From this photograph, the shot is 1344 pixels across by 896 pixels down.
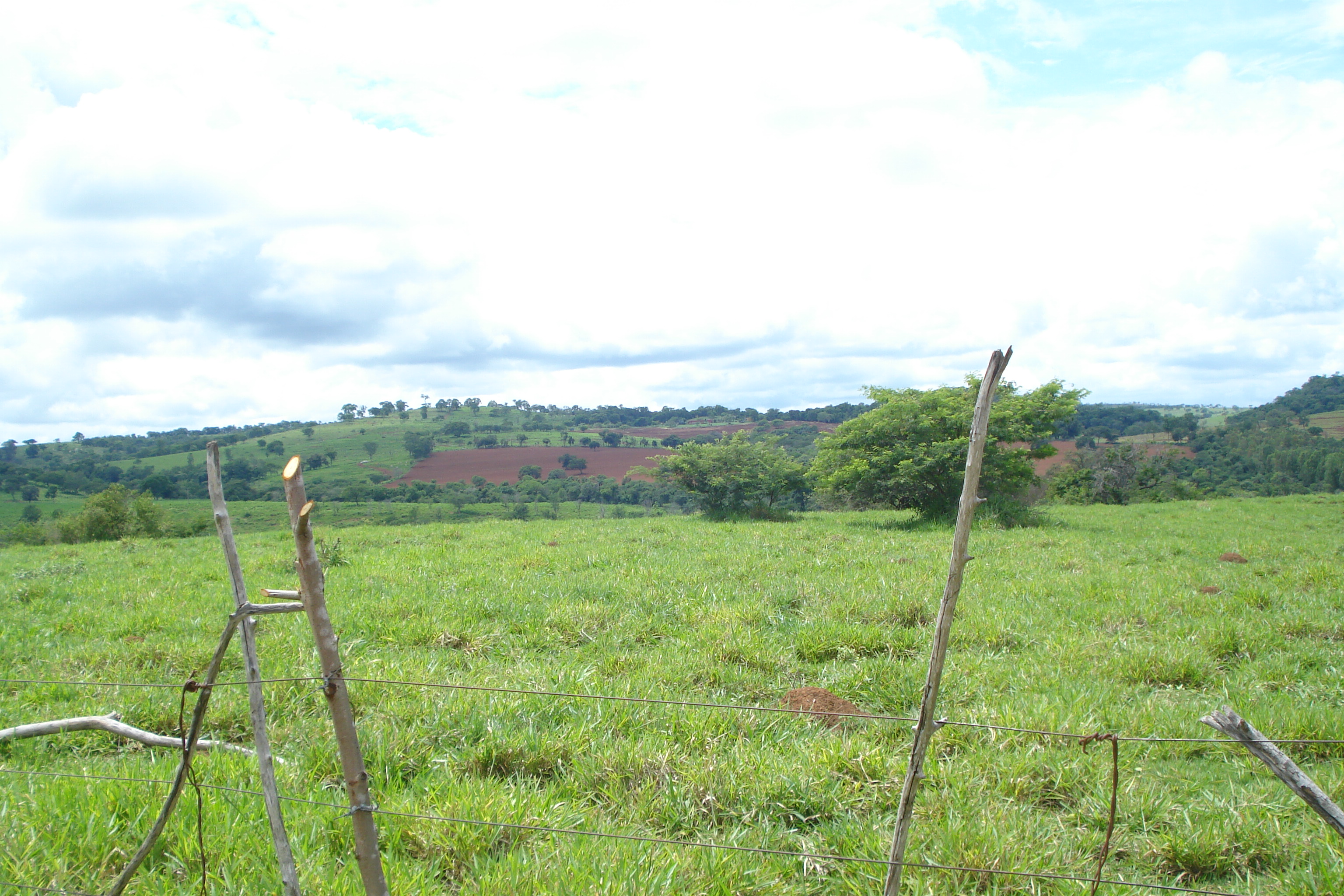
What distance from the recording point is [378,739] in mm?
4414

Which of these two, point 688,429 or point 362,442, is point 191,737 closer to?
point 688,429

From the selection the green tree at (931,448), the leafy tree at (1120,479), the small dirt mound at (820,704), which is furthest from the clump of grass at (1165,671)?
the leafy tree at (1120,479)

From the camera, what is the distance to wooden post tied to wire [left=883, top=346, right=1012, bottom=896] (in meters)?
2.05

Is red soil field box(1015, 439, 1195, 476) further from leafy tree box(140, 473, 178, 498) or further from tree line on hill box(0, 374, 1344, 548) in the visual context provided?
leafy tree box(140, 473, 178, 498)

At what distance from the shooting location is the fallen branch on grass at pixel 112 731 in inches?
169

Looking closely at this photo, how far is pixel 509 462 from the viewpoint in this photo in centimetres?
8000

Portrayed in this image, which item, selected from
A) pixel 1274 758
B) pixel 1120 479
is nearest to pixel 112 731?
pixel 1274 758

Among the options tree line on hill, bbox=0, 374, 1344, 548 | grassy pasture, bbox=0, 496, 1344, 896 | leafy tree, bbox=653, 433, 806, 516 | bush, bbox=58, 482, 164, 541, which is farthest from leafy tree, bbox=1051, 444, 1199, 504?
bush, bbox=58, 482, 164, 541

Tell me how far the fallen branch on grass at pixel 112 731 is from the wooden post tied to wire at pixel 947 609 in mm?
3760

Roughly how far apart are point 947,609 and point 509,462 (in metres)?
80.1

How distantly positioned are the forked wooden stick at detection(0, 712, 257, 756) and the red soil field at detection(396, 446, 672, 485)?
2432 inches

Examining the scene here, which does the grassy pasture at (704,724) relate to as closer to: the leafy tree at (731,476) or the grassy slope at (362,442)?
the leafy tree at (731,476)

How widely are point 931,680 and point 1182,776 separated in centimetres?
335

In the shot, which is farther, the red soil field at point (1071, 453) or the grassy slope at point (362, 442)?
the grassy slope at point (362, 442)
